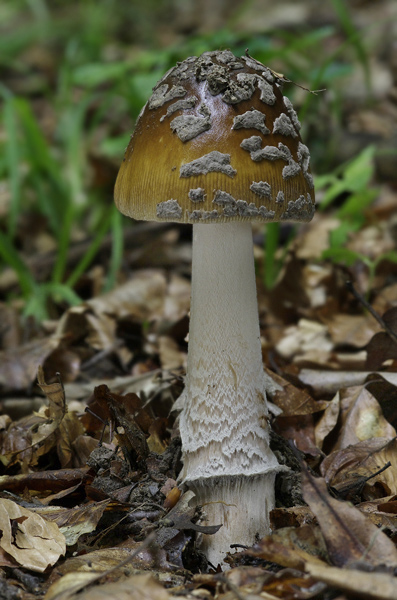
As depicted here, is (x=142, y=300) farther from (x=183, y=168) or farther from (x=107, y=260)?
(x=183, y=168)

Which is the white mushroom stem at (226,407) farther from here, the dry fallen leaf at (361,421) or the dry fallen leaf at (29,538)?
the dry fallen leaf at (29,538)

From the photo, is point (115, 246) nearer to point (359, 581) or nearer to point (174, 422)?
point (174, 422)

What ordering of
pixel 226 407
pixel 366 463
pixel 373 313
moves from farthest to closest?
pixel 373 313 → pixel 366 463 → pixel 226 407

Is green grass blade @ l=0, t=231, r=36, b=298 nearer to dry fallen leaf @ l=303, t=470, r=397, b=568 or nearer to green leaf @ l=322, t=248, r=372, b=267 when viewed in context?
green leaf @ l=322, t=248, r=372, b=267

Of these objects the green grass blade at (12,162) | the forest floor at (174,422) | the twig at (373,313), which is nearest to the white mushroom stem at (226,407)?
the forest floor at (174,422)

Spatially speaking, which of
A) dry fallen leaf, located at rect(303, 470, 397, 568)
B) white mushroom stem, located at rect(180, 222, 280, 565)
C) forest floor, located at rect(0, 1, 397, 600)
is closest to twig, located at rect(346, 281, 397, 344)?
forest floor, located at rect(0, 1, 397, 600)

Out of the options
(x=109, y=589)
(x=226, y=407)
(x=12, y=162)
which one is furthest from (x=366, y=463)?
(x=12, y=162)

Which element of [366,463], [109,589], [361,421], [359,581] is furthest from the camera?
[361,421]
